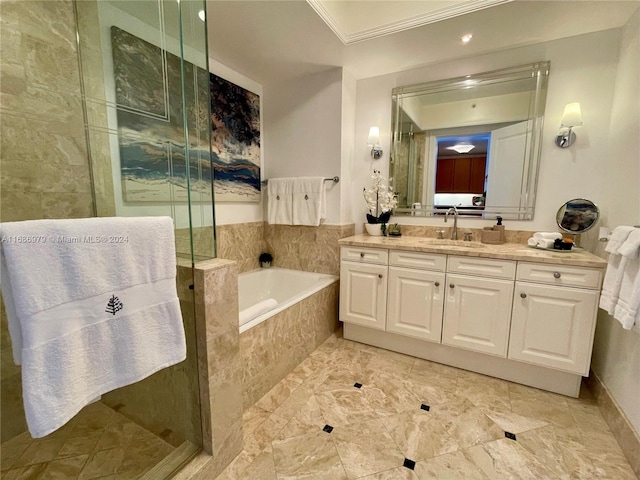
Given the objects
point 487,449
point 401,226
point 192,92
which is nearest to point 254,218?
point 401,226

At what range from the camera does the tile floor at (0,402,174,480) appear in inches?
46.6

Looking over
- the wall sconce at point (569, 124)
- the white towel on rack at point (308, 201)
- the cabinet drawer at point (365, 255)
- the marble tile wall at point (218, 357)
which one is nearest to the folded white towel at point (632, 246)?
the wall sconce at point (569, 124)

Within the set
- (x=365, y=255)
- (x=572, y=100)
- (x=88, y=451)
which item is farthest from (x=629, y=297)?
(x=88, y=451)

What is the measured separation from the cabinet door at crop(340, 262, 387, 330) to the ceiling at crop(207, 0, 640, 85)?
165 cm

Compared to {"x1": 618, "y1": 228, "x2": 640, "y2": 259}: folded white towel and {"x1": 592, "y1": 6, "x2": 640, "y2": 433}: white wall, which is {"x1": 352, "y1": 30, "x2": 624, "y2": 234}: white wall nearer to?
{"x1": 592, "y1": 6, "x2": 640, "y2": 433}: white wall

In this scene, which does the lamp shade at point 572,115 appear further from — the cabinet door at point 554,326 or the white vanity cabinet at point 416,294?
the white vanity cabinet at point 416,294

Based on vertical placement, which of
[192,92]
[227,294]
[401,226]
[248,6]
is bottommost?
[227,294]

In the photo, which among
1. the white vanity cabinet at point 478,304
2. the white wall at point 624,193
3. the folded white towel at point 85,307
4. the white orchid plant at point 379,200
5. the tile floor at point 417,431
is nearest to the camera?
the folded white towel at point 85,307

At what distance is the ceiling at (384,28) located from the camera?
1.65 metres

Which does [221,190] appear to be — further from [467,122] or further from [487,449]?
[487,449]

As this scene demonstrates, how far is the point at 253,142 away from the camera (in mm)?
2748

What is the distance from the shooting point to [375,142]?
253cm

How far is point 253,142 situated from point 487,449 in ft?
→ 9.33

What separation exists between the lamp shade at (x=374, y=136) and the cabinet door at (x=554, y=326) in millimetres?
1602
